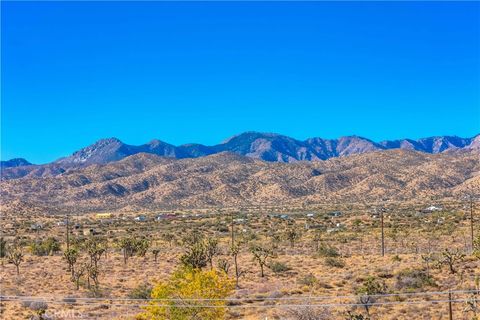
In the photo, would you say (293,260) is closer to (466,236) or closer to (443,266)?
(443,266)

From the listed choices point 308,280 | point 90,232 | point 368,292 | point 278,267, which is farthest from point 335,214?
point 368,292

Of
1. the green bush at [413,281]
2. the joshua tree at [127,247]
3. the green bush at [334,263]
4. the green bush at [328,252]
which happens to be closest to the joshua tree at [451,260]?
the green bush at [413,281]

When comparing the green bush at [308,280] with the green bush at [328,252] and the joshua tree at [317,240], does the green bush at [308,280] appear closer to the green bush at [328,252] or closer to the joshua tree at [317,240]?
the green bush at [328,252]

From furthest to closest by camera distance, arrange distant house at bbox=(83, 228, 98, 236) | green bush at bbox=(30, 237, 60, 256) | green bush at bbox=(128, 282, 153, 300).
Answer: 1. distant house at bbox=(83, 228, 98, 236)
2. green bush at bbox=(30, 237, 60, 256)
3. green bush at bbox=(128, 282, 153, 300)

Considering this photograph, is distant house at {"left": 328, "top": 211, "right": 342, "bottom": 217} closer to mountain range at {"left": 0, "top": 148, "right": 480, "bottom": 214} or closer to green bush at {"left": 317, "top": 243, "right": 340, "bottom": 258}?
mountain range at {"left": 0, "top": 148, "right": 480, "bottom": 214}

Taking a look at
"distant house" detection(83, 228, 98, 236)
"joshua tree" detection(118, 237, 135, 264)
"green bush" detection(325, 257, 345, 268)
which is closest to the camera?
"green bush" detection(325, 257, 345, 268)

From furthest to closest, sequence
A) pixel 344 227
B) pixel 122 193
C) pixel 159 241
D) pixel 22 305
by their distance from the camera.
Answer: pixel 122 193 < pixel 344 227 < pixel 159 241 < pixel 22 305

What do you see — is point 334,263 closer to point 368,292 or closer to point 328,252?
point 328,252

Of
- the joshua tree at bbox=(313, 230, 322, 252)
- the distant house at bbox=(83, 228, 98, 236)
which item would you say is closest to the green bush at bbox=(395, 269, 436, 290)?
the joshua tree at bbox=(313, 230, 322, 252)

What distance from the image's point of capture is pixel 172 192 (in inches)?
7067

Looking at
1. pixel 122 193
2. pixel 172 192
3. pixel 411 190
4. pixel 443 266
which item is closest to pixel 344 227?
pixel 443 266

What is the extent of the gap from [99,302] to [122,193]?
159147mm

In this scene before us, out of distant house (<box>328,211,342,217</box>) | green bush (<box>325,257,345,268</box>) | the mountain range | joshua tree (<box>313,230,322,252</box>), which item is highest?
the mountain range

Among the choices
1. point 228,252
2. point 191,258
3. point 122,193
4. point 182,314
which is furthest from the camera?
point 122,193
